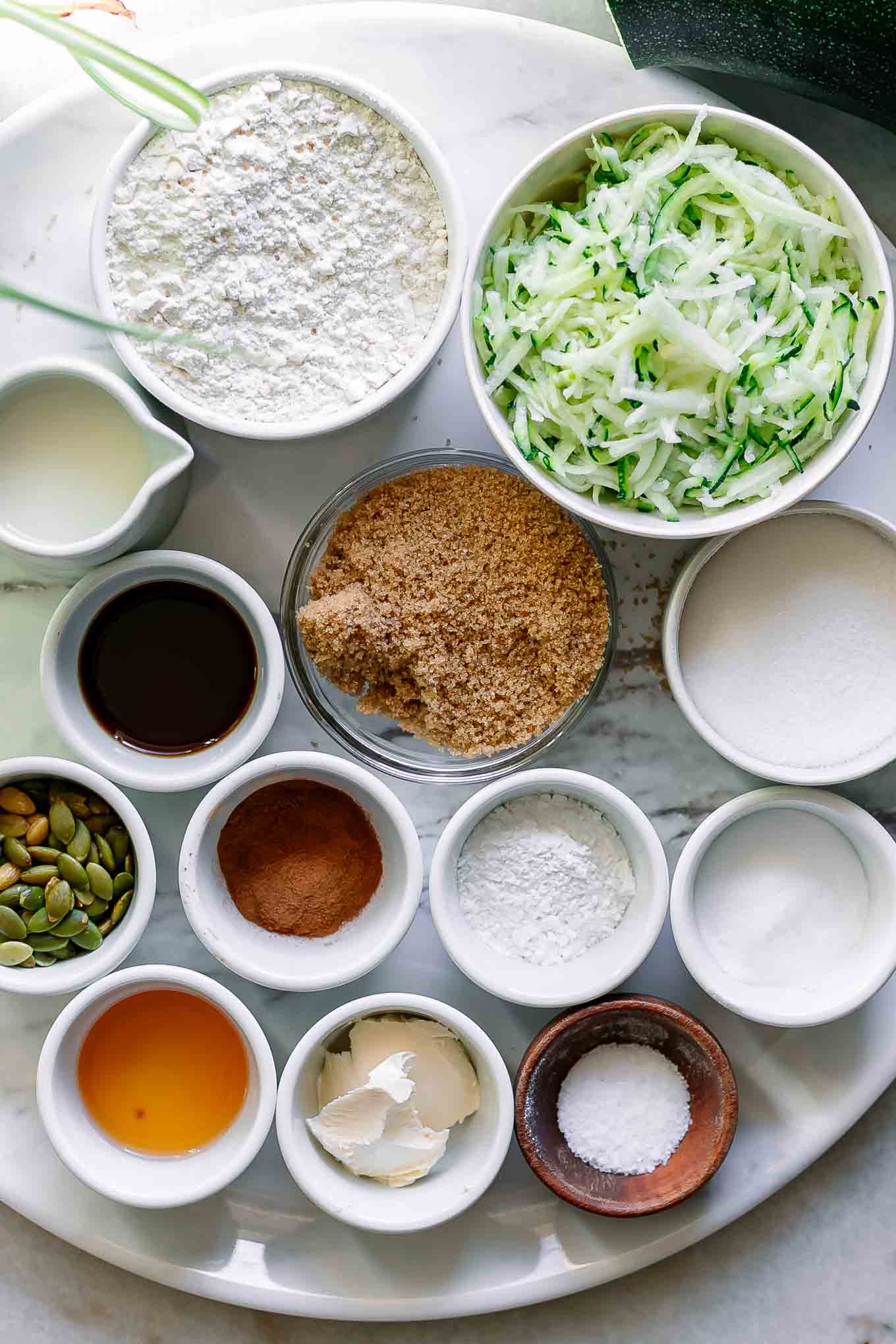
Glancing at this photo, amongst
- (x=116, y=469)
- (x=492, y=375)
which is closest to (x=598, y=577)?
(x=492, y=375)

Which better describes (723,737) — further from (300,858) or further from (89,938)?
(89,938)

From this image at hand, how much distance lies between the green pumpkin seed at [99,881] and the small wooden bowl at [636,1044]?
1.80ft

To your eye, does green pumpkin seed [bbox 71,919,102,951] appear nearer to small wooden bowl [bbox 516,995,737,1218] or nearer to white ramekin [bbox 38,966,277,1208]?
white ramekin [bbox 38,966,277,1208]

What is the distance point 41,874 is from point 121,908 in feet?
0.34

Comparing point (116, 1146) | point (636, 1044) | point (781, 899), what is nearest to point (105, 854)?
point (116, 1146)

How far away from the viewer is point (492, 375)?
138 centimetres

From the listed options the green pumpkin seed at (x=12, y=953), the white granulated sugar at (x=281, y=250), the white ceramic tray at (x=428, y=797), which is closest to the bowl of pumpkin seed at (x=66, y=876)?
the green pumpkin seed at (x=12, y=953)

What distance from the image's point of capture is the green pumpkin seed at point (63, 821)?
4.72 ft

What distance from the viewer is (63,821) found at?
1.44m

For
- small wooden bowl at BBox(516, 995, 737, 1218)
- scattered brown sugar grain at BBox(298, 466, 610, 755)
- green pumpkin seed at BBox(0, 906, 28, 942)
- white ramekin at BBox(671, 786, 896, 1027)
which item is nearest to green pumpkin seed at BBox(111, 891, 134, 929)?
green pumpkin seed at BBox(0, 906, 28, 942)

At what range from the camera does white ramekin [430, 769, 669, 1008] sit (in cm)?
145

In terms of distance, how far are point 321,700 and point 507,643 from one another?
0.86 ft

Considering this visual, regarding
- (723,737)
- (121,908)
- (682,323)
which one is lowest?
(723,737)

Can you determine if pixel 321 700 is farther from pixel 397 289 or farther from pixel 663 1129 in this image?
pixel 663 1129
